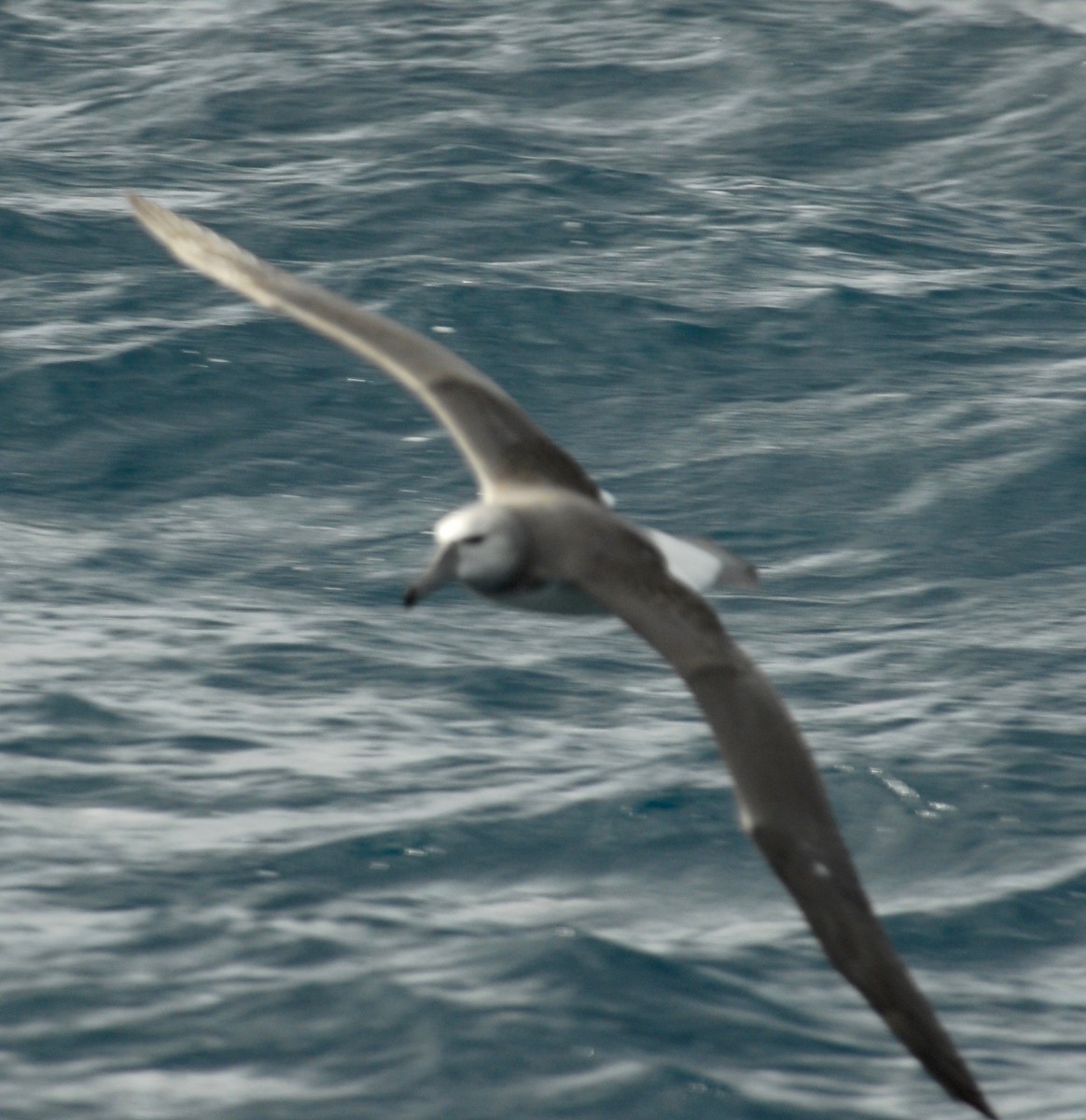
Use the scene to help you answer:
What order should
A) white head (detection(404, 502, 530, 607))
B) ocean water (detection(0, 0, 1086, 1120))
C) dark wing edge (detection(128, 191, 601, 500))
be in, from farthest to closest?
dark wing edge (detection(128, 191, 601, 500)), white head (detection(404, 502, 530, 607)), ocean water (detection(0, 0, 1086, 1120))

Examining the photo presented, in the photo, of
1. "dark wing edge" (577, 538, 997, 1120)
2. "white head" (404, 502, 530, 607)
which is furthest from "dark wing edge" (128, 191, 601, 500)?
"dark wing edge" (577, 538, 997, 1120)

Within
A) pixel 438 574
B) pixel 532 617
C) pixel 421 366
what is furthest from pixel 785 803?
pixel 532 617

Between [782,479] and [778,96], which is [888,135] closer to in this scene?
[778,96]

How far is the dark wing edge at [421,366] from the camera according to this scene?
462 inches

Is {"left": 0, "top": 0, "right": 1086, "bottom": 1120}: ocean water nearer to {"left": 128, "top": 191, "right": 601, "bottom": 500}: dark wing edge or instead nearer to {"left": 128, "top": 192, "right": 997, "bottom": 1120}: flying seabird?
{"left": 128, "top": 192, "right": 997, "bottom": 1120}: flying seabird

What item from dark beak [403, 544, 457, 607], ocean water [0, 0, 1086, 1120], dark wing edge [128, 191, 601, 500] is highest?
dark wing edge [128, 191, 601, 500]

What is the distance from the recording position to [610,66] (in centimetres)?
2509

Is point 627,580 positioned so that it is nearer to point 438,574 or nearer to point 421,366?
point 438,574

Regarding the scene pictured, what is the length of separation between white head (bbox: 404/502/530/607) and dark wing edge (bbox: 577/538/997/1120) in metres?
0.36

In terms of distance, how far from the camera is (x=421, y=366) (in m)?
12.3

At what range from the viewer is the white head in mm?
10344

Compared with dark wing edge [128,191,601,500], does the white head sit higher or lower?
lower

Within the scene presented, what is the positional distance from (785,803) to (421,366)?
4.26 meters

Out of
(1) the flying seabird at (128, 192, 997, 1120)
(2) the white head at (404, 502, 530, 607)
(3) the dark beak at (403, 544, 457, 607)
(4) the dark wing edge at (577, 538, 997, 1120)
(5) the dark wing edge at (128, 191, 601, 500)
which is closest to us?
(4) the dark wing edge at (577, 538, 997, 1120)
